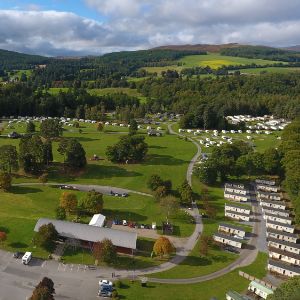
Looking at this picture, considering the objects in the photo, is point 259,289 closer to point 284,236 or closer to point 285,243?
point 285,243

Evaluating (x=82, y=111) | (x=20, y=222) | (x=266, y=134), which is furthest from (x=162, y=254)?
(x=82, y=111)

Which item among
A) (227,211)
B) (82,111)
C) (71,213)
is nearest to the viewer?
(71,213)

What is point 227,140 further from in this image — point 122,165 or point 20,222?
point 20,222

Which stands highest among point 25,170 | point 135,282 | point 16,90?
point 16,90

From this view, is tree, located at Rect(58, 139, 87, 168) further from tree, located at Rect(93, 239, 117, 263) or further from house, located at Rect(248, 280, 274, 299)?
house, located at Rect(248, 280, 274, 299)

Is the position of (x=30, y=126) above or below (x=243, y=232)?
above

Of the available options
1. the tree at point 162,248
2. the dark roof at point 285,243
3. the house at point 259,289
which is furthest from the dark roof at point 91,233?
the dark roof at point 285,243
